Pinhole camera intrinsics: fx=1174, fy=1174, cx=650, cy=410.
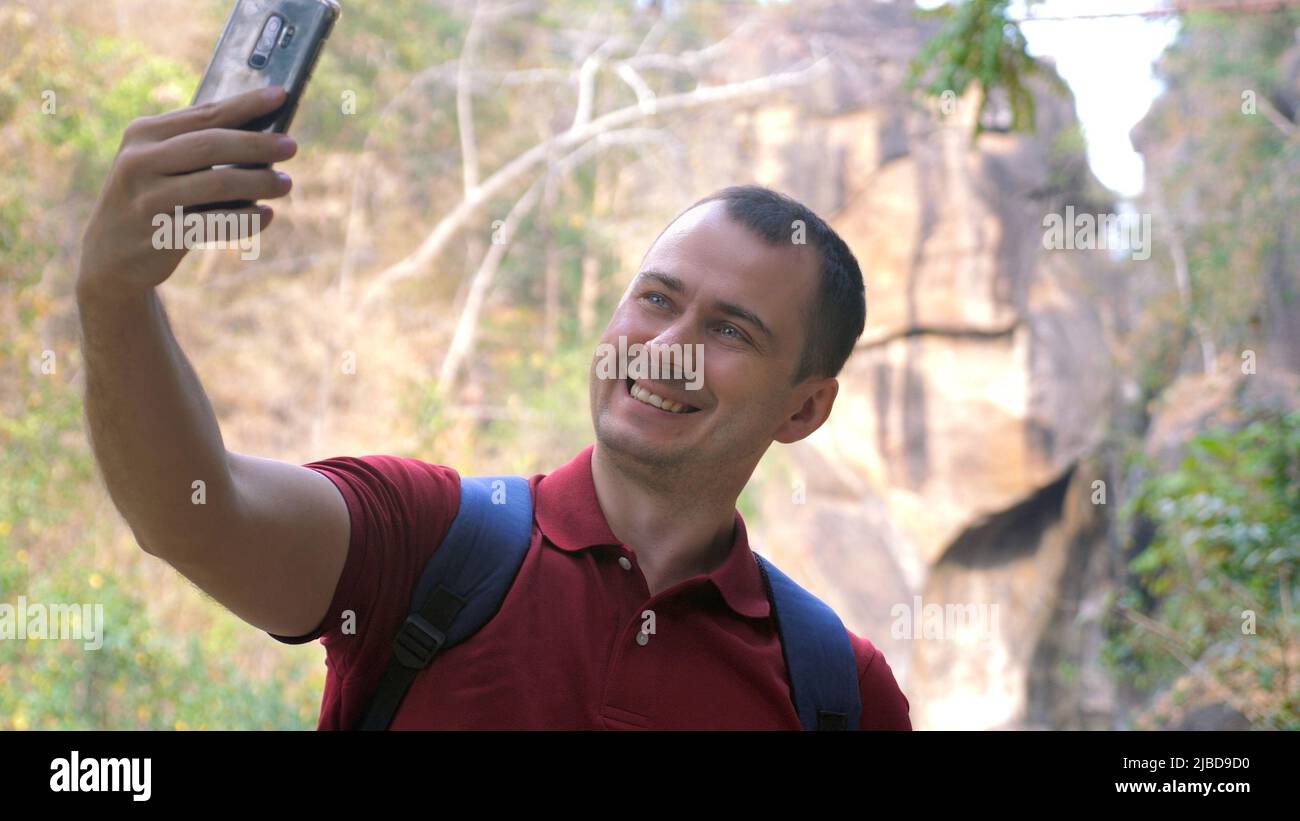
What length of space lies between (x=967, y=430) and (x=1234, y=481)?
Result: 7.54m

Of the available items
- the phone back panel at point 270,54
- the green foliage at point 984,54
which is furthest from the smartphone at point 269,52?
the green foliage at point 984,54

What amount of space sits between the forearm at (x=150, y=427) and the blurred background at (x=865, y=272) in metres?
7.88

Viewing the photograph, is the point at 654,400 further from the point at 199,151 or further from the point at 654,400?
the point at 199,151

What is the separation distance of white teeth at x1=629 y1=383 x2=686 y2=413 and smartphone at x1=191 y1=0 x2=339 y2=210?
50 cm

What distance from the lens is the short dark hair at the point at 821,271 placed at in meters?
1.34

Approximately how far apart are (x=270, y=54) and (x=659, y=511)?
0.64 metres

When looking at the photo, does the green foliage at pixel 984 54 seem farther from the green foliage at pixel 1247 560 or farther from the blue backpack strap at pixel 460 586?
the blue backpack strap at pixel 460 586

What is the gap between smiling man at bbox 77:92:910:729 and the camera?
0.81 m

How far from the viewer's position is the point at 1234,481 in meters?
4.48

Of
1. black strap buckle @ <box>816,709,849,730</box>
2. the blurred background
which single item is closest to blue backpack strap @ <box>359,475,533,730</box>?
black strap buckle @ <box>816,709,849,730</box>

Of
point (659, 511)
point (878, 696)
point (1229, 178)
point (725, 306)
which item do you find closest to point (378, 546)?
point (659, 511)
